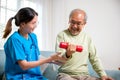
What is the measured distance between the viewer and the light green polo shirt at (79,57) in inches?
66.3

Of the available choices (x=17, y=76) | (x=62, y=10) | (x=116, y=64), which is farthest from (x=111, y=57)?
(x=17, y=76)

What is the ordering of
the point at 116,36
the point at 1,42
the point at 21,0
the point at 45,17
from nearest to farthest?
the point at 1,42
the point at 21,0
the point at 116,36
the point at 45,17

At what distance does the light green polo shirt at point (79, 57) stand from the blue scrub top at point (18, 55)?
25 centimetres

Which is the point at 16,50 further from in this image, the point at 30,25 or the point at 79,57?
the point at 79,57

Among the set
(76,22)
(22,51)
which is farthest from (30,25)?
(76,22)

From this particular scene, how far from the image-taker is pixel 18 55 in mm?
1397

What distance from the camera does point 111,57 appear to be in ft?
10.2

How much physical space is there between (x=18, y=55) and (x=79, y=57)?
0.54m

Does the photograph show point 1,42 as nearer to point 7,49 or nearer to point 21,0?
point 21,0

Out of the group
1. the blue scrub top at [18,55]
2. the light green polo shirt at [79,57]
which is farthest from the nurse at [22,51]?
the light green polo shirt at [79,57]

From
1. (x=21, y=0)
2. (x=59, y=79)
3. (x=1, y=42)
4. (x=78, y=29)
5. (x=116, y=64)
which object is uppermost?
(x=21, y=0)

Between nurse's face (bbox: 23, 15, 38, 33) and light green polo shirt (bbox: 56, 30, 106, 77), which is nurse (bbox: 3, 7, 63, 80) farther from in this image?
light green polo shirt (bbox: 56, 30, 106, 77)

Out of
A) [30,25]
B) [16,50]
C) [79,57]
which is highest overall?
[30,25]

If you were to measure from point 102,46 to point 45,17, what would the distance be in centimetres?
102
